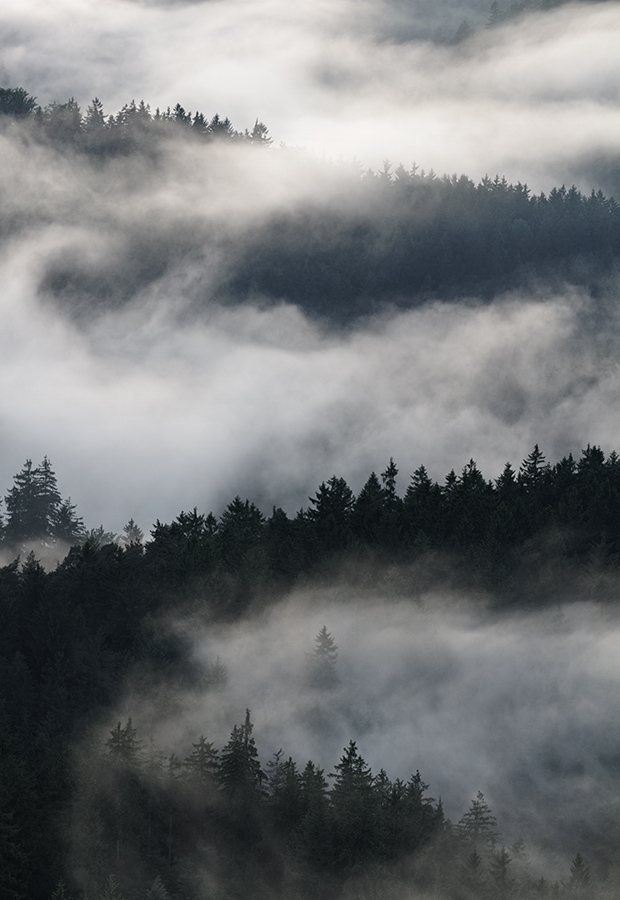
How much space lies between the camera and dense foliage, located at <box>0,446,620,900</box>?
75000mm

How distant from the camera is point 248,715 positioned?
89.9 meters

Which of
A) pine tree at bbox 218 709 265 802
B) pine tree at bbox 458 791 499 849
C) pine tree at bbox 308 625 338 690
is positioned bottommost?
pine tree at bbox 458 791 499 849

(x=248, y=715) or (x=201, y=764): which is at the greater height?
(x=248, y=715)

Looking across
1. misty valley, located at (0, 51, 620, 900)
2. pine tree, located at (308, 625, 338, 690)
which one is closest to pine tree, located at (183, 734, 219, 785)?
misty valley, located at (0, 51, 620, 900)

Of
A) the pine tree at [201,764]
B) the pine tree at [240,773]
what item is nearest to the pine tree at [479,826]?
the pine tree at [240,773]

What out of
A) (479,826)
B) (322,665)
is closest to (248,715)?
(322,665)

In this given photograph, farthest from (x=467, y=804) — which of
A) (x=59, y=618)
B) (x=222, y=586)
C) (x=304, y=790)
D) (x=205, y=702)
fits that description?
(x=59, y=618)

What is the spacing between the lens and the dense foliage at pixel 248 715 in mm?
75000

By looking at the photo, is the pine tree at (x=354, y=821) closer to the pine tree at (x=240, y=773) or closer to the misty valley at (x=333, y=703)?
the misty valley at (x=333, y=703)

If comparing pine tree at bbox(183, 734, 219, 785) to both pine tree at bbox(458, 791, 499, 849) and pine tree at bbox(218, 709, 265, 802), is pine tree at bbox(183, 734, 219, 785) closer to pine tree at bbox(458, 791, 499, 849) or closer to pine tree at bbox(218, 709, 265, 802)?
pine tree at bbox(218, 709, 265, 802)

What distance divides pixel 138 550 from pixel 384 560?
2426 centimetres

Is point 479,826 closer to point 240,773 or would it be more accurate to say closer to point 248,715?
point 240,773

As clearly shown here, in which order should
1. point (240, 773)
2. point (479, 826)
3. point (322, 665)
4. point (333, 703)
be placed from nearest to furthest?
point (240, 773)
point (479, 826)
point (333, 703)
point (322, 665)

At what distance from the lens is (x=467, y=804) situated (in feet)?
295
